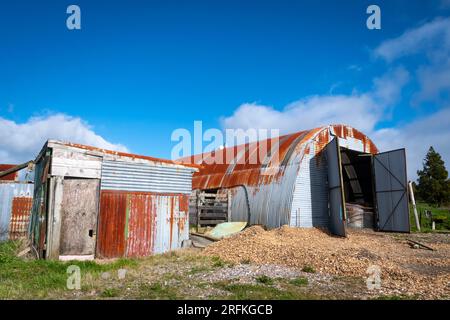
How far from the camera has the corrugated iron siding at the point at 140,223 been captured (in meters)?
12.8

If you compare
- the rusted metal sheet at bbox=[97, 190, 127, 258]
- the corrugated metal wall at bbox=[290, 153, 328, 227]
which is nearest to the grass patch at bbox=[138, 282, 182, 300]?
the rusted metal sheet at bbox=[97, 190, 127, 258]

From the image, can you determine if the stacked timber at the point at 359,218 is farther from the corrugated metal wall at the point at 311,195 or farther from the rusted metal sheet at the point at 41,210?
the rusted metal sheet at the point at 41,210

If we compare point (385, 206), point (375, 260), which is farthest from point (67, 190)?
point (385, 206)

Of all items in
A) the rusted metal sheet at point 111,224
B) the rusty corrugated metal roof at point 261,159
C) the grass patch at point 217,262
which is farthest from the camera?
the rusty corrugated metal roof at point 261,159

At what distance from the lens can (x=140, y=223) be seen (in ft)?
44.2

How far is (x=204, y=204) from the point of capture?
20.2 meters

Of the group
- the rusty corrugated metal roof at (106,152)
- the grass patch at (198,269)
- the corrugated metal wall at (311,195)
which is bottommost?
the grass patch at (198,269)

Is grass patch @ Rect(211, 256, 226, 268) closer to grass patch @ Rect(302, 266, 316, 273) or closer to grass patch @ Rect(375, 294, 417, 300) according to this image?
grass patch @ Rect(302, 266, 316, 273)

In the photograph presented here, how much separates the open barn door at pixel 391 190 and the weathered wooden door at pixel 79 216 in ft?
51.3

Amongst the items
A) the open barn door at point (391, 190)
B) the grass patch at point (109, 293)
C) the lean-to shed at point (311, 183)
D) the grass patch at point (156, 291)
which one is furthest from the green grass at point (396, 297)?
the open barn door at point (391, 190)

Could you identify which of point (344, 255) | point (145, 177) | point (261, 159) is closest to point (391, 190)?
point (261, 159)

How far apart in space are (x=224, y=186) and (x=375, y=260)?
12233 millimetres

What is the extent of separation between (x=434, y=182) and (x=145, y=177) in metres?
43.8

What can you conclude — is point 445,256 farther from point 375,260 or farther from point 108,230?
point 108,230
